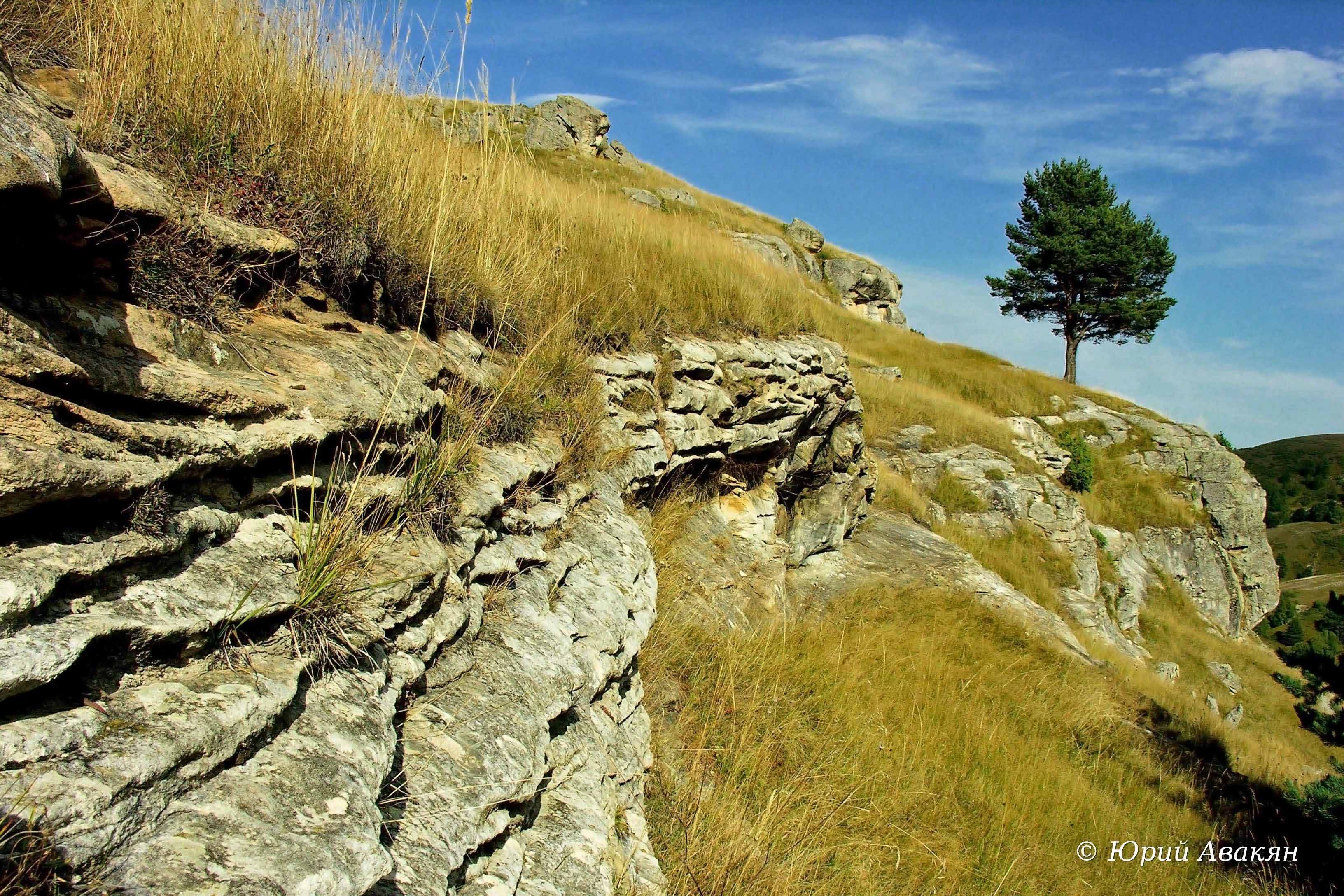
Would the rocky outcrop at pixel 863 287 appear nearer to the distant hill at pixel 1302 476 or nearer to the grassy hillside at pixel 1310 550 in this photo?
the grassy hillside at pixel 1310 550

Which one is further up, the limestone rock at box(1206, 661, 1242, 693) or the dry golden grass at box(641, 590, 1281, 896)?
the dry golden grass at box(641, 590, 1281, 896)

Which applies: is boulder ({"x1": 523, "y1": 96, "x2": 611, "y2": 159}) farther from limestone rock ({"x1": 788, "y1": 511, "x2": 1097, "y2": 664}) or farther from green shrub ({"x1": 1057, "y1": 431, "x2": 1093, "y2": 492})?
limestone rock ({"x1": 788, "y1": 511, "x2": 1097, "y2": 664})

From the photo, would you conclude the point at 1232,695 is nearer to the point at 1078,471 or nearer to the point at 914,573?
the point at 1078,471

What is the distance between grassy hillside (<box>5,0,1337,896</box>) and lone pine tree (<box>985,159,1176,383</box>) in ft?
95.8

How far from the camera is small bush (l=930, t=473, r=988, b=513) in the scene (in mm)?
14797

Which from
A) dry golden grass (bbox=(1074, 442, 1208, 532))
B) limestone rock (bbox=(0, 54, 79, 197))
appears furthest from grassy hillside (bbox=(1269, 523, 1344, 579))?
limestone rock (bbox=(0, 54, 79, 197))

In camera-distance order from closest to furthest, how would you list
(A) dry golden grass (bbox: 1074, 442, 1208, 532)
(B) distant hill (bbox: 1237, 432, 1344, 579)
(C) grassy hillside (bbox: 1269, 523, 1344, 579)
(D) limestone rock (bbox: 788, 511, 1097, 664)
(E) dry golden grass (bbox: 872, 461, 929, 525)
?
(D) limestone rock (bbox: 788, 511, 1097, 664), (E) dry golden grass (bbox: 872, 461, 929, 525), (A) dry golden grass (bbox: 1074, 442, 1208, 532), (C) grassy hillside (bbox: 1269, 523, 1344, 579), (B) distant hill (bbox: 1237, 432, 1344, 579)

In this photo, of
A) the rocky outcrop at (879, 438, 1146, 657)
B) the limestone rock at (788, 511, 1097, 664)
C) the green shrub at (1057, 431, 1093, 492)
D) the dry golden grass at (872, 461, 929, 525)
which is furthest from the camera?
the green shrub at (1057, 431, 1093, 492)

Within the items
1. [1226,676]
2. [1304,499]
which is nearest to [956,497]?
[1226,676]

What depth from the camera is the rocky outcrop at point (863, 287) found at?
1409 inches

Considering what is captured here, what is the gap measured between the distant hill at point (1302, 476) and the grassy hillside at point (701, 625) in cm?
8011

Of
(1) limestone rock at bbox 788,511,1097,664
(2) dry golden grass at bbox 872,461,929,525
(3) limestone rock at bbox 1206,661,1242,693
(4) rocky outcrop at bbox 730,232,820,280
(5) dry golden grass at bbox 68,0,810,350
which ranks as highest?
(4) rocky outcrop at bbox 730,232,820,280

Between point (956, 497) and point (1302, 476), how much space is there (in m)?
104

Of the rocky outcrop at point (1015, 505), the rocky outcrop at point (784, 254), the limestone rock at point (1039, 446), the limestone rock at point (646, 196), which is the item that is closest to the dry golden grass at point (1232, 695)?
the rocky outcrop at point (1015, 505)
